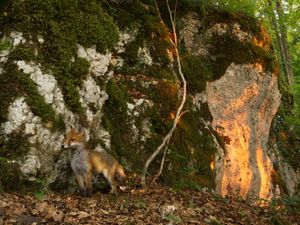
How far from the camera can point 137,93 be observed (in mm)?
10688

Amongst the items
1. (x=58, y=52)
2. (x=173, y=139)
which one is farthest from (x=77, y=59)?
(x=173, y=139)

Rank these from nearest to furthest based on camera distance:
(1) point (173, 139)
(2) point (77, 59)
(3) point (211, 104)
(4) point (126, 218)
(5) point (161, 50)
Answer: (4) point (126, 218) → (2) point (77, 59) → (1) point (173, 139) → (5) point (161, 50) → (3) point (211, 104)

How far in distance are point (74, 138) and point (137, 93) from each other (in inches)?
127

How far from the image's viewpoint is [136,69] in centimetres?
1117

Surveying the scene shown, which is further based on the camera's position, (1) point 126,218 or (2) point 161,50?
(2) point 161,50

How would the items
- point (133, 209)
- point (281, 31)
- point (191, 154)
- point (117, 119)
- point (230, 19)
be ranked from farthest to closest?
point (281, 31)
point (230, 19)
point (191, 154)
point (117, 119)
point (133, 209)

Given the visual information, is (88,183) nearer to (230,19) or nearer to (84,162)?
(84,162)

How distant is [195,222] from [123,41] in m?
6.05

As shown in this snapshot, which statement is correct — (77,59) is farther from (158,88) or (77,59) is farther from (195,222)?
(195,222)

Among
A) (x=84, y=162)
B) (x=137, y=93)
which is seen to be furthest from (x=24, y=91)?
(x=137, y=93)

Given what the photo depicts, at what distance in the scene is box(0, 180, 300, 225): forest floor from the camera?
6027 mm

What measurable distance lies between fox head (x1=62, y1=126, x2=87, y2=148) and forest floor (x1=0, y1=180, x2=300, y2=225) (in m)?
0.95

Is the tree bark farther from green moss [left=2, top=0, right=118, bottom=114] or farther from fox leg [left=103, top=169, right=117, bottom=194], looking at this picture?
fox leg [left=103, top=169, right=117, bottom=194]

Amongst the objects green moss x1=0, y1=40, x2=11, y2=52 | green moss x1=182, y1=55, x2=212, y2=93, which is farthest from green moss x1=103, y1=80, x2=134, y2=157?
green moss x1=182, y1=55, x2=212, y2=93
